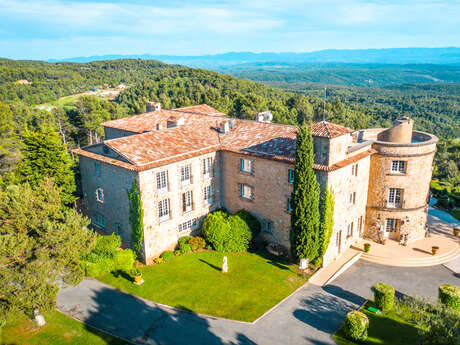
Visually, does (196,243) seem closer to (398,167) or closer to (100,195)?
(100,195)

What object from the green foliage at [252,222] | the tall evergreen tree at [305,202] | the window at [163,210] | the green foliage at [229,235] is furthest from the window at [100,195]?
the tall evergreen tree at [305,202]

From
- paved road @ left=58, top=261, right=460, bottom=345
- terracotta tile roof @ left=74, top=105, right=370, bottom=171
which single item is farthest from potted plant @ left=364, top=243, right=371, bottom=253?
terracotta tile roof @ left=74, top=105, right=370, bottom=171

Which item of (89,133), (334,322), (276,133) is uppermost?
(276,133)

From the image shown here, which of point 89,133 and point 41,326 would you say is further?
point 89,133

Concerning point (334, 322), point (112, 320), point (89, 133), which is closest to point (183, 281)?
point (112, 320)

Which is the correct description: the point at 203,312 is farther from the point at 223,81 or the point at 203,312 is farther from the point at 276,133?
the point at 223,81

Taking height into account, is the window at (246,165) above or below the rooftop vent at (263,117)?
below

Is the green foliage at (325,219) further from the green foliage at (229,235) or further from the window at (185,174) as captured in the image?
the window at (185,174)
